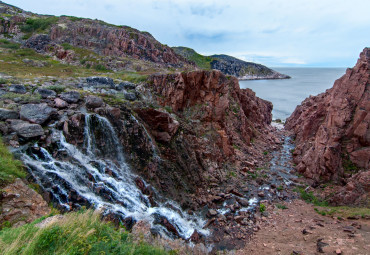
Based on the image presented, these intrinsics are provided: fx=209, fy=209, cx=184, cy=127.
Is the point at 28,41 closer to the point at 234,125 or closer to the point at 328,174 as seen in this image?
the point at 234,125

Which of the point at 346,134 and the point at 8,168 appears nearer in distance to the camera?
the point at 8,168

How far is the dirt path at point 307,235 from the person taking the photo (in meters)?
10.7

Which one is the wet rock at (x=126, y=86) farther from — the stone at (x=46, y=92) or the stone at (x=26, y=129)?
the stone at (x=26, y=129)

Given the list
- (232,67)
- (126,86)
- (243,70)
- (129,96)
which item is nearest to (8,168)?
(129,96)

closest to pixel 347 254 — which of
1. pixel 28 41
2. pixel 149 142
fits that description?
pixel 149 142

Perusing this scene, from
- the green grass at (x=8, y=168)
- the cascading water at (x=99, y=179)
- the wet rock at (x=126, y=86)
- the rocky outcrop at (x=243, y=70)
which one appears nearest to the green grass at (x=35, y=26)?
the wet rock at (x=126, y=86)

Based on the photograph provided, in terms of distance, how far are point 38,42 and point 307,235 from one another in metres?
55.1

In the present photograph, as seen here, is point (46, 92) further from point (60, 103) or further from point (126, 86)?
point (126, 86)

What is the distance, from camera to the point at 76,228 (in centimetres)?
549

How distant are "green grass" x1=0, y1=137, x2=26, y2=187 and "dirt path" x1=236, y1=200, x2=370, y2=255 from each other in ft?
38.1

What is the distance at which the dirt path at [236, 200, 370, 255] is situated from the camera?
10682 millimetres

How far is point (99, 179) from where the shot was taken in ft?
40.5

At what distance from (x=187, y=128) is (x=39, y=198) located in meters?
13.5

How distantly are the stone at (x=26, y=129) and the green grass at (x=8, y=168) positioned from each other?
138 centimetres
